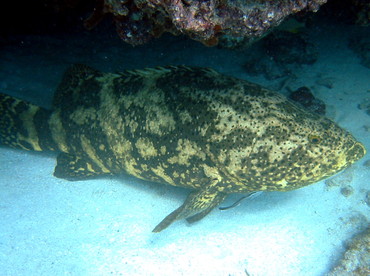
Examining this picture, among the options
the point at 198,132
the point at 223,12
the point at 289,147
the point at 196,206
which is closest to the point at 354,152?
the point at 289,147

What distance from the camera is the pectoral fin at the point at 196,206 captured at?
3.91 metres

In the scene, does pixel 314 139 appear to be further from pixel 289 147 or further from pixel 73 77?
pixel 73 77

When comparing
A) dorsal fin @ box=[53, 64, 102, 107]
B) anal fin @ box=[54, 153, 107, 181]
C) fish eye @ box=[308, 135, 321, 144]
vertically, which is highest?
fish eye @ box=[308, 135, 321, 144]

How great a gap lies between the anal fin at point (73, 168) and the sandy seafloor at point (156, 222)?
0.16m

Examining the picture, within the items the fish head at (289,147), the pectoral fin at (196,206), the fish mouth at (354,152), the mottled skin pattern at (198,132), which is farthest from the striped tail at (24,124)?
the fish mouth at (354,152)

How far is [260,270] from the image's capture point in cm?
360

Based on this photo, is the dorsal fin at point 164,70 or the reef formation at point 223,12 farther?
the dorsal fin at point 164,70

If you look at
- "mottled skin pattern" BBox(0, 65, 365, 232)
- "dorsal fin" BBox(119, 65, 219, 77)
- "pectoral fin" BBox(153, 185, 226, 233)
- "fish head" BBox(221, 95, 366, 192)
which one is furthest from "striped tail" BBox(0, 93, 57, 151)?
"fish head" BBox(221, 95, 366, 192)

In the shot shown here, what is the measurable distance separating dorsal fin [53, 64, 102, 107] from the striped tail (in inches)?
21.7

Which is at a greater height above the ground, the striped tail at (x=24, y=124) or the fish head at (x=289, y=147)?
the fish head at (x=289, y=147)

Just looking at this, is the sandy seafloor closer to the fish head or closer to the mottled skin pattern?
the mottled skin pattern

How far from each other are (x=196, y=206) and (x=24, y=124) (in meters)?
4.02

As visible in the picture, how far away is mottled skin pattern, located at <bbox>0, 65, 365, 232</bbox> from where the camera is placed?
11.2ft

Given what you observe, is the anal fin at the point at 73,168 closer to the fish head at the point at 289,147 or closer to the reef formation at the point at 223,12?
the fish head at the point at 289,147
